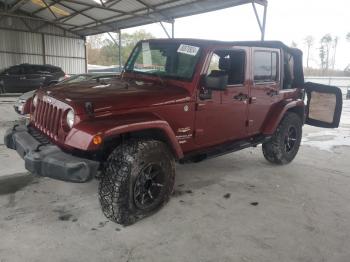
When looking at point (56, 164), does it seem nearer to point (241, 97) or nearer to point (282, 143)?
point (241, 97)

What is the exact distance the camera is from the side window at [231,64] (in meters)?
3.65

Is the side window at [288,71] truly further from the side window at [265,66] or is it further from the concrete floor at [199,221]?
the concrete floor at [199,221]

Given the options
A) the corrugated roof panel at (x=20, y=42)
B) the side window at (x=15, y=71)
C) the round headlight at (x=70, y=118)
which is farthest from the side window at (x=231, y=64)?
the corrugated roof panel at (x=20, y=42)

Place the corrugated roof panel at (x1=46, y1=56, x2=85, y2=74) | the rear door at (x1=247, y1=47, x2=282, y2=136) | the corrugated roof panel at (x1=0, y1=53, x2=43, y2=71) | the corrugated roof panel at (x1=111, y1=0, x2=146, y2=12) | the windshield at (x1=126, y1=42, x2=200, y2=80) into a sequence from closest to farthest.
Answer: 1. the windshield at (x1=126, y1=42, x2=200, y2=80)
2. the rear door at (x1=247, y1=47, x2=282, y2=136)
3. the corrugated roof panel at (x1=111, y1=0, x2=146, y2=12)
4. the corrugated roof panel at (x1=0, y1=53, x2=43, y2=71)
5. the corrugated roof panel at (x1=46, y1=56, x2=85, y2=74)

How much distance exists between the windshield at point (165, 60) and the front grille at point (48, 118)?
120cm

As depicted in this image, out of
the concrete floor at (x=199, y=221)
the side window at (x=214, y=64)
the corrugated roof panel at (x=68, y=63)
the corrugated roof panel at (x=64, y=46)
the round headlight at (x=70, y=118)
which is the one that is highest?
the corrugated roof panel at (x=64, y=46)

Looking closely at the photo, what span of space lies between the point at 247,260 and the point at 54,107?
2099mm

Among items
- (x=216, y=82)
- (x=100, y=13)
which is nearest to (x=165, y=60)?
(x=216, y=82)

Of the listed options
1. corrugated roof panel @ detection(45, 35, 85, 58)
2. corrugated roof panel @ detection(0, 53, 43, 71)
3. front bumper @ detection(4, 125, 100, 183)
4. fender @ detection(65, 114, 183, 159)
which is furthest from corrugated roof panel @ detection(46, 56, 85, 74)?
fender @ detection(65, 114, 183, 159)

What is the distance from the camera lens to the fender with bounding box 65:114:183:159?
2518mm

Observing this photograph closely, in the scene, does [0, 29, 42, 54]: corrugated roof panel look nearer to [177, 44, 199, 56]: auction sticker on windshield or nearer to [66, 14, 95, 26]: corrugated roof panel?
→ [66, 14, 95, 26]: corrugated roof panel

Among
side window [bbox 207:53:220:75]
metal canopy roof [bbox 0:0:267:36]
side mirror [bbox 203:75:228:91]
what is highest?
metal canopy roof [bbox 0:0:267:36]

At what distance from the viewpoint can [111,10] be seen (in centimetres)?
1351

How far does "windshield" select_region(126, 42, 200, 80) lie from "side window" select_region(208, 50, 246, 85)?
10.8 inches
